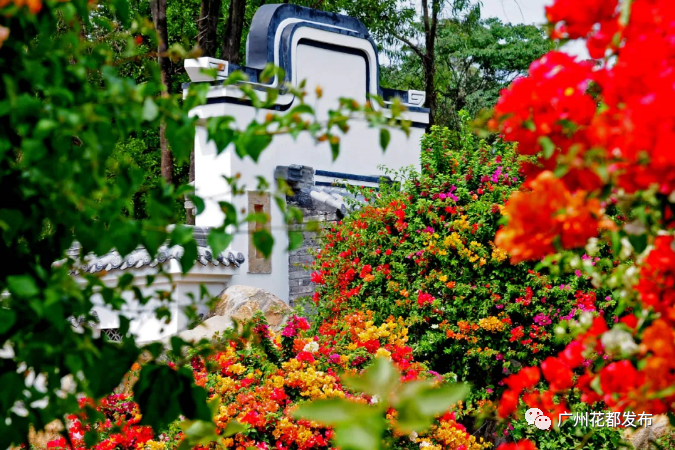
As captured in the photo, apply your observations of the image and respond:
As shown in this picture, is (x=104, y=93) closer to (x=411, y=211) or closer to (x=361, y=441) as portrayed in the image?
(x=361, y=441)

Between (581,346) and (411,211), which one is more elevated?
(411,211)

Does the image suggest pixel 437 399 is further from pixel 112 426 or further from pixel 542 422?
pixel 542 422

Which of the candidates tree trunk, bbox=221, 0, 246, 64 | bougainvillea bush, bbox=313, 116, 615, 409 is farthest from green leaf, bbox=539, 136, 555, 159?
tree trunk, bbox=221, 0, 246, 64

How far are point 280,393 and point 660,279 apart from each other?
3.43 m

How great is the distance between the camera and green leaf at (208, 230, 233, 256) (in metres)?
1.80

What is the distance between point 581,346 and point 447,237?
4.99 meters

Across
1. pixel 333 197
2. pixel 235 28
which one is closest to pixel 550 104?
pixel 333 197

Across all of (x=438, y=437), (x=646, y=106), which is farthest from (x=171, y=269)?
(x=646, y=106)

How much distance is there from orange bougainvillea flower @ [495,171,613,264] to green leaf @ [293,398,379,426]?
0.62 metres

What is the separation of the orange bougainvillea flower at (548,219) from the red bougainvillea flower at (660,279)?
0.11m

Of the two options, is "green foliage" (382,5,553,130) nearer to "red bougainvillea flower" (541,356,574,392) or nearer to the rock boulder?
the rock boulder

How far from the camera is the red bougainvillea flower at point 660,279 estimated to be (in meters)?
Result: 1.64

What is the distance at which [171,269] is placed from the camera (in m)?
9.40

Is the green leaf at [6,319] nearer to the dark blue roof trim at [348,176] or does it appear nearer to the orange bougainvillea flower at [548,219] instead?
the orange bougainvillea flower at [548,219]
